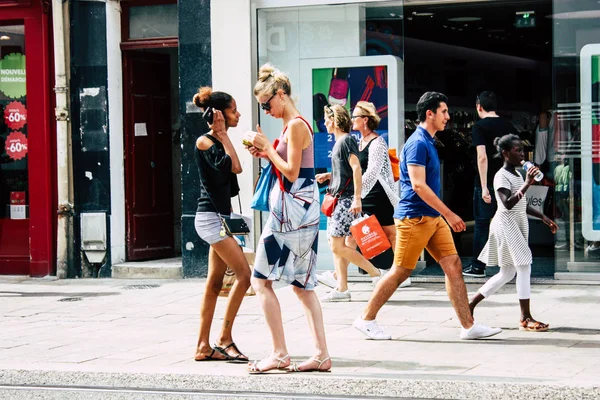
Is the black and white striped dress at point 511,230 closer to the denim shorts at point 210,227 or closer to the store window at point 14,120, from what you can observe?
the denim shorts at point 210,227

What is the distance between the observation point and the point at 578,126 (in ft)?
39.9

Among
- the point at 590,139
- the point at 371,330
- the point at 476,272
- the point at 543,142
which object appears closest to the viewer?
the point at 371,330

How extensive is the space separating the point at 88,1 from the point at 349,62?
11.5 feet

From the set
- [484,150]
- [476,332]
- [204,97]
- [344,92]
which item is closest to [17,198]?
[344,92]

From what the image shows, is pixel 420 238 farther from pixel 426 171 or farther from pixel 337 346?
pixel 337 346

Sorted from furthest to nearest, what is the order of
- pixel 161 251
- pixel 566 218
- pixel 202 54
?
pixel 161 251, pixel 202 54, pixel 566 218

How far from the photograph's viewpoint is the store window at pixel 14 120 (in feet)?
46.7

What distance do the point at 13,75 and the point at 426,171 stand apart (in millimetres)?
7647

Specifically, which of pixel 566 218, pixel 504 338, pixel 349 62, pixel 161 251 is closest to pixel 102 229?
pixel 161 251

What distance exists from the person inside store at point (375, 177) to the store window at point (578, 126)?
2384mm

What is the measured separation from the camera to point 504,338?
8.54m

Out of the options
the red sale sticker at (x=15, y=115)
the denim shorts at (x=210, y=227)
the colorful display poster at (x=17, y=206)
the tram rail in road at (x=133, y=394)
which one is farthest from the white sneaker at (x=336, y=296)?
the red sale sticker at (x=15, y=115)

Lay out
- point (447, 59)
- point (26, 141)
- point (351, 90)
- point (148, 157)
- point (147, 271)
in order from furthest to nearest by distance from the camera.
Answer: point (447, 59) < point (148, 157) < point (26, 141) < point (147, 271) < point (351, 90)

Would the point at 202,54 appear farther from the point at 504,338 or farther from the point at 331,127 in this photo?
the point at 504,338
